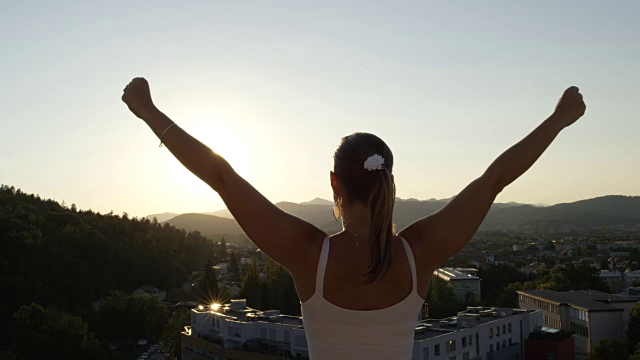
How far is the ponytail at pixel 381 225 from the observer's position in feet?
5.09

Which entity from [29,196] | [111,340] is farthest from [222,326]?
[29,196]

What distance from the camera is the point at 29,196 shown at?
6906 cm

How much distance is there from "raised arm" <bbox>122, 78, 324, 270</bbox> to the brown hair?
0.44ft

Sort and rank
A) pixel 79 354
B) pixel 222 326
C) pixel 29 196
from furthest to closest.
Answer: pixel 29 196
pixel 79 354
pixel 222 326

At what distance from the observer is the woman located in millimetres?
1550

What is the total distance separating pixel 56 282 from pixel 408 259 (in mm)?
47760

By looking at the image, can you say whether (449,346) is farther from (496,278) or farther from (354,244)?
(496,278)

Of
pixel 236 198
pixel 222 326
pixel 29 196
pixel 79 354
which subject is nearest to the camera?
pixel 236 198

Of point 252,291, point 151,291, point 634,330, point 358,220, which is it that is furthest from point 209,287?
point 358,220

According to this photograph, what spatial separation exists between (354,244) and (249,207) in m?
0.27

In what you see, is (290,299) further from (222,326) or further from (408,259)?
(408,259)

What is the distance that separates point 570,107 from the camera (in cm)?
186

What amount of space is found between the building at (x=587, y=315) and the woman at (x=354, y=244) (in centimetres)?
3597

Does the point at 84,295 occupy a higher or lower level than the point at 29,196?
lower
